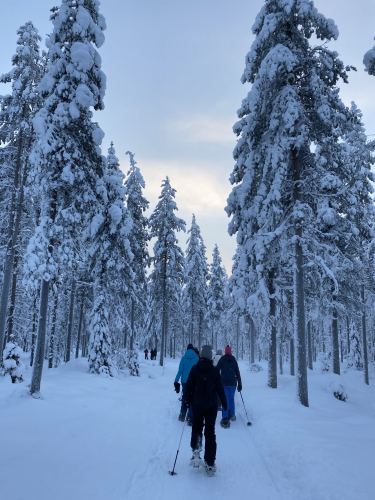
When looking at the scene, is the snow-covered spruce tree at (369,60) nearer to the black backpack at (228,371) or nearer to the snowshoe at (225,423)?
the black backpack at (228,371)

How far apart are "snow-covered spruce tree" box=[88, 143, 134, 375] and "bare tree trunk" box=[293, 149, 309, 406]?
9831 millimetres

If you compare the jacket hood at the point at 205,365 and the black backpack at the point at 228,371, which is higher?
the jacket hood at the point at 205,365

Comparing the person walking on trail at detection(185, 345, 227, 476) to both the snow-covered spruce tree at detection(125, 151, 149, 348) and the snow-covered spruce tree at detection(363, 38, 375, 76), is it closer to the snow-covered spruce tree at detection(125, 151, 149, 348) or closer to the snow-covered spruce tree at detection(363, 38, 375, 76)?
the snow-covered spruce tree at detection(363, 38, 375, 76)

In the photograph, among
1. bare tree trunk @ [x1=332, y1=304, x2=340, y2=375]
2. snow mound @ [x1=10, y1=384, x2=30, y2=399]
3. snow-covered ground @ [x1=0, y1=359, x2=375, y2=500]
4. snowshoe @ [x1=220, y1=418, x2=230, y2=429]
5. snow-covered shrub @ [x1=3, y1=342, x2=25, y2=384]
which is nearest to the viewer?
snow-covered ground @ [x1=0, y1=359, x2=375, y2=500]

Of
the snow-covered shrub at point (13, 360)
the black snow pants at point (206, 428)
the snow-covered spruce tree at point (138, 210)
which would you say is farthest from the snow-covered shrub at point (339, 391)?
the snow-covered spruce tree at point (138, 210)

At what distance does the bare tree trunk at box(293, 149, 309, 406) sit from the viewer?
10.3 m

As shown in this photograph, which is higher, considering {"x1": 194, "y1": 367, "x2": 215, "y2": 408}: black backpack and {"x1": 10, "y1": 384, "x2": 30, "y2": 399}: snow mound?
{"x1": 194, "y1": 367, "x2": 215, "y2": 408}: black backpack

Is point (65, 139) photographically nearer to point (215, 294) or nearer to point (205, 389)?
point (205, 389)

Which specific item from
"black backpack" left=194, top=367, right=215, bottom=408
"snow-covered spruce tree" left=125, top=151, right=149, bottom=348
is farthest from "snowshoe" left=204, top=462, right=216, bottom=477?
"snow-covered spruce tree" left=125, top=151, right=149, bottom=348

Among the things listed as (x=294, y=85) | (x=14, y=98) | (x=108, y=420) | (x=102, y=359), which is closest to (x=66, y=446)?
(x=108, y=420)

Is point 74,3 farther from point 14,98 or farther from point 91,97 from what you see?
point 14,98

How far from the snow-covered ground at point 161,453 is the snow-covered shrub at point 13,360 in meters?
1.83

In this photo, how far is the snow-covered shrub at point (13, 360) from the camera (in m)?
11.4

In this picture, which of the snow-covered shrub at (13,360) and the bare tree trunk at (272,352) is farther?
the bare tree trunk at (272,352)
